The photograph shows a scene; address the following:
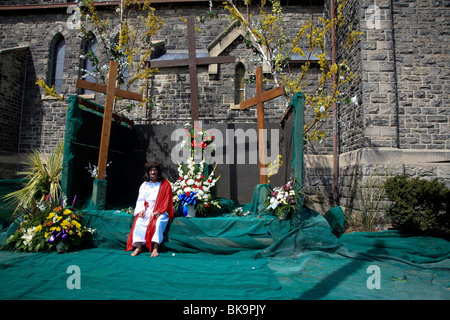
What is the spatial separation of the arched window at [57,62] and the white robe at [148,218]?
32.2 ft

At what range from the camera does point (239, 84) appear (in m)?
10.1

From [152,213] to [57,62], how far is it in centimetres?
1116

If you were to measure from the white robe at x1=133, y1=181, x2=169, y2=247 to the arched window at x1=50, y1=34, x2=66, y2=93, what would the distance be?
9.81m

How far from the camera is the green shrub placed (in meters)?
5.47

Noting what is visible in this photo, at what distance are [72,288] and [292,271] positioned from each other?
2750 mm

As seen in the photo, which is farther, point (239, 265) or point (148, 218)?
point (148, 218)

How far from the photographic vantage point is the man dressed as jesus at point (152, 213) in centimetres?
463

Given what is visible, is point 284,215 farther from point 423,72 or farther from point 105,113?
point 423,72

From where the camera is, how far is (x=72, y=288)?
2.96 metres

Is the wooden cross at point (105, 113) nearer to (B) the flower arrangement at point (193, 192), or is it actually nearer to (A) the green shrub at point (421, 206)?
(B) the flower arrangement at point (193, 192)

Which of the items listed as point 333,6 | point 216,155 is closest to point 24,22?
point 216,155
